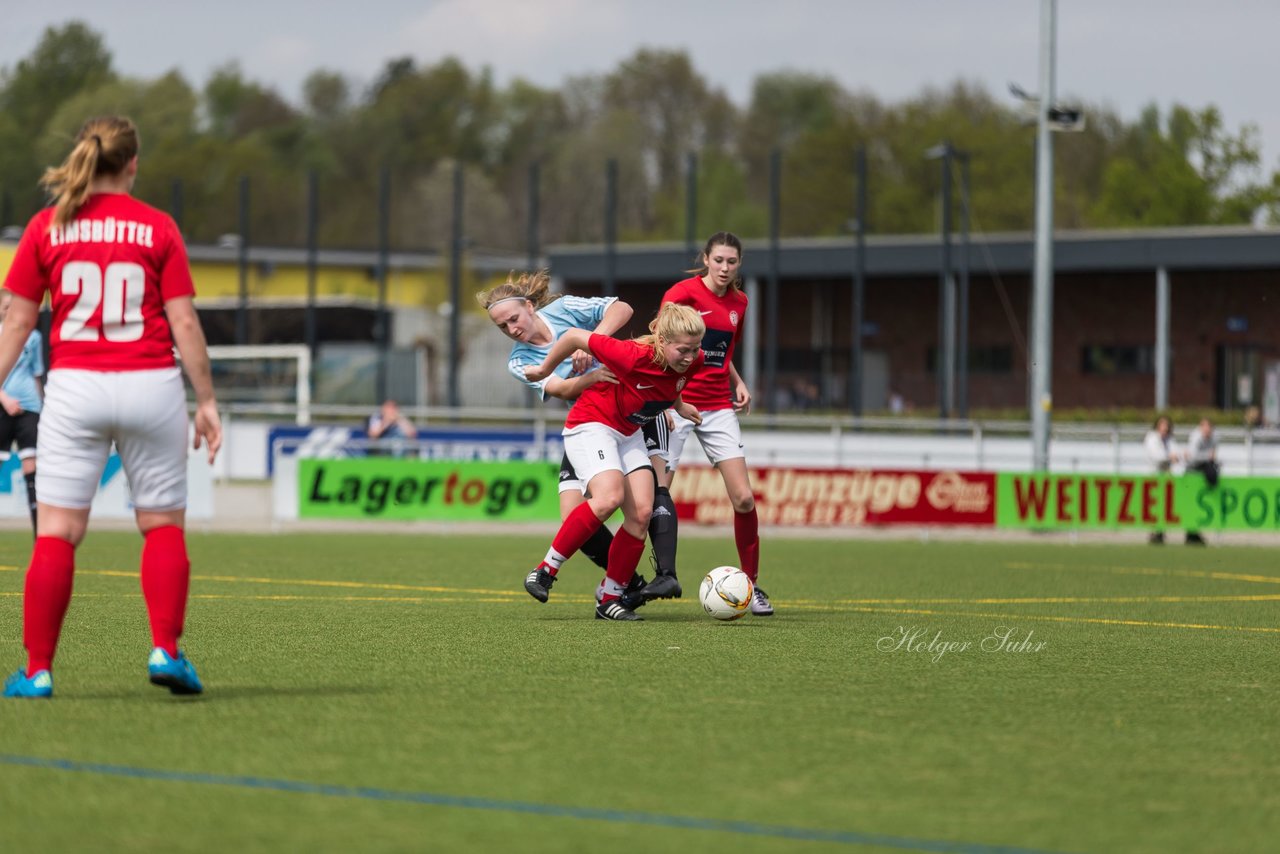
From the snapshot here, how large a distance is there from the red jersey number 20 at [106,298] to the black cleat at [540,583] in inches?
149

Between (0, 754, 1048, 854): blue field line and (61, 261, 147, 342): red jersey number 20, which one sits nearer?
(0, 754, 1048, 854): blue field line

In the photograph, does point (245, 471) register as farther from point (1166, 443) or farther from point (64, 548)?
point (64, 548)

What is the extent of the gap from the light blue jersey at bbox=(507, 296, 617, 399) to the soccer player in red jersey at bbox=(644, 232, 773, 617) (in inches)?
15.7

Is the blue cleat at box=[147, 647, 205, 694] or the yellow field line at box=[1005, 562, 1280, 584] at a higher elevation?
the blue cleat at box=[147, 647, 205, 694]

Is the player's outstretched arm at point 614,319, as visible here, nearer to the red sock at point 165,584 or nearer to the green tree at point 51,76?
the red sock at point 165,584

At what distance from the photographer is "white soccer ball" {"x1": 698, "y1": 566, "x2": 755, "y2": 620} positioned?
397 inches

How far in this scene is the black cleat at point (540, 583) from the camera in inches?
387

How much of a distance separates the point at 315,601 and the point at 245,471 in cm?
1947

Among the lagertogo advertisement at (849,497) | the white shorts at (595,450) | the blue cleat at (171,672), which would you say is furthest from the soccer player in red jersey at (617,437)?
the lagertogo advertisement at (849,497)

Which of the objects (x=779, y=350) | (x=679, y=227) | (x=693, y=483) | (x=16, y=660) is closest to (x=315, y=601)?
(x=16, y=660)

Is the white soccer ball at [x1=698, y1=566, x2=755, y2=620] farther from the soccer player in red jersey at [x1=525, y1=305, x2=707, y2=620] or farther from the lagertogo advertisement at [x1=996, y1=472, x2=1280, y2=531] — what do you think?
the lagertogo advertisement at [x1=996, y1=472, x2=1280, y2=531]

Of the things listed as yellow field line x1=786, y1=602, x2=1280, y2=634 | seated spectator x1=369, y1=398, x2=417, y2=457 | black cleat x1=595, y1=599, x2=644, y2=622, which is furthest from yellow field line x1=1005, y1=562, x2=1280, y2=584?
seated spectator x1=369, y1=398, x2=417, y2=457

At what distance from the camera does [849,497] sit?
2414 cm

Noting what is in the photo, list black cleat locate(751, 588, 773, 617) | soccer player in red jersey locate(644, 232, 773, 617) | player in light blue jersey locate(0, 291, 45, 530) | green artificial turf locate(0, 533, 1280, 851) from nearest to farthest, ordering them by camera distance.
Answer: green artificial turf locate(0, 533, 1280, 851) → soccer player in red jersey locate(644, 232, 773, 617) → black cleat locate(751, 588, 773, 617) → player in light blue jersey locate(0, 291, 45, 530)
